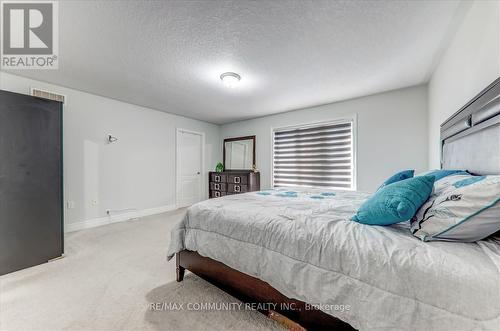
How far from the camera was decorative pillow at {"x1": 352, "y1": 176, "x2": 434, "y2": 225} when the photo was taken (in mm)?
1062

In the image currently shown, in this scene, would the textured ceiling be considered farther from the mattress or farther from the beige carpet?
the beige carpet

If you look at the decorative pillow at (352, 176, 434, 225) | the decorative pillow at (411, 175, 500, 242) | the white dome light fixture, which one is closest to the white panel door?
the white dome light fixture

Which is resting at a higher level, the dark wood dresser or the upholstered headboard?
the upholstered headboard

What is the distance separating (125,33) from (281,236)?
230 centimetres

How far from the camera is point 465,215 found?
2.79 ft

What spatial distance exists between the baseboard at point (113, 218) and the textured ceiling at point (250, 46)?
222 cm

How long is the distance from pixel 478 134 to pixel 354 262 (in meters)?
1.35

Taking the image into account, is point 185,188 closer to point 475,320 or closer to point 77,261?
point 77,261

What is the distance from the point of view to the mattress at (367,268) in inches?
28.7

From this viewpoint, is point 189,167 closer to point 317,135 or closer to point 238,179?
point 238,179

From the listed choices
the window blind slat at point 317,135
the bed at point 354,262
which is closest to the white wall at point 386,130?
the window blind slat at point 317,135

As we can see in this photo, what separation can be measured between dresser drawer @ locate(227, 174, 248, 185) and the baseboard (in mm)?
1539

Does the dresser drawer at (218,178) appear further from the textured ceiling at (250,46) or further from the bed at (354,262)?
the bed at (354,262)

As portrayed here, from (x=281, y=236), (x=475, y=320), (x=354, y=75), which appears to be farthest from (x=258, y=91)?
(x=475, y=320)
